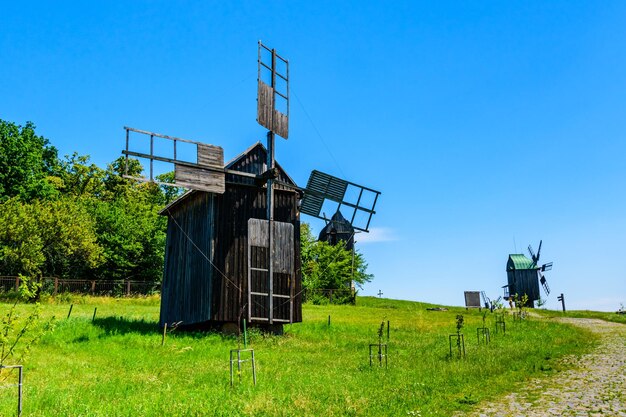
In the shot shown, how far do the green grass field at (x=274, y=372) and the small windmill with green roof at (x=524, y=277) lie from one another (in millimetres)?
35911

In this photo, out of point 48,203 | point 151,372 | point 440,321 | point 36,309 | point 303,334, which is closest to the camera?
point 36,309

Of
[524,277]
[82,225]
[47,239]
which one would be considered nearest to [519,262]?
[524,277]

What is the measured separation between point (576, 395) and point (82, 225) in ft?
130

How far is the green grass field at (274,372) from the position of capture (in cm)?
1084

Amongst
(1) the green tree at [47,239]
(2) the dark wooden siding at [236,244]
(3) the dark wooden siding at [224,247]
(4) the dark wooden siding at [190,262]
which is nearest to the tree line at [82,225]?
(1) the green tree at [47,239]

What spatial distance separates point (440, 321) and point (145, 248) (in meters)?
28.6

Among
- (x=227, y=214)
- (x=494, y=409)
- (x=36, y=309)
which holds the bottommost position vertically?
(x=494, y=409)

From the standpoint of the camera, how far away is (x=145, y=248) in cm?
4994

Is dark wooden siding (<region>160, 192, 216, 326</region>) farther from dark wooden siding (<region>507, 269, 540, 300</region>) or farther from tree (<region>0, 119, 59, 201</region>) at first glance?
dark wooden siding (<region>507, 269, 540, 300</region>)

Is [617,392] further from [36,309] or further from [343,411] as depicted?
[36,309]

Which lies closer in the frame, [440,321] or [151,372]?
[151,372]

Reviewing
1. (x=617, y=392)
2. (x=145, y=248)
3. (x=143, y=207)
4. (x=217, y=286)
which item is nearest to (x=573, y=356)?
(x=617, y=392)

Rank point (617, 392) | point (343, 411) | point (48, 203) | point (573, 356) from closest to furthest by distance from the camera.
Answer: point (343, 411) < point (617, 392) < point (573, 356) < point (48, 203)

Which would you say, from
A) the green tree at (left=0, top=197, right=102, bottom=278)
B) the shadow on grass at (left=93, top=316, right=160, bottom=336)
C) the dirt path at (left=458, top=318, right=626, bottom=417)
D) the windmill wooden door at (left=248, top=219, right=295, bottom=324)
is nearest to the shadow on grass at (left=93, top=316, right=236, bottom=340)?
the shadow on grass at (left=93, top=316, right=160, bottom=336)
